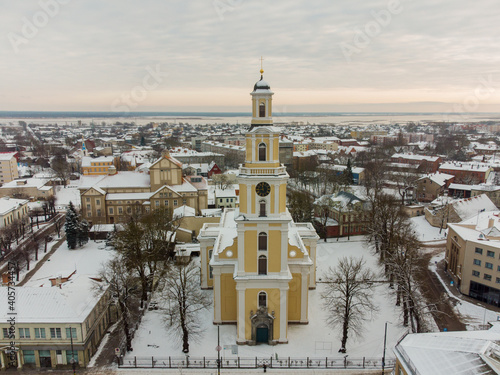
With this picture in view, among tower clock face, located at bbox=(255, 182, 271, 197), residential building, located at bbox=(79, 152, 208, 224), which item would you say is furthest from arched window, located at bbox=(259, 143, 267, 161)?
residential building, located at bbox=(79, 152, 208, 224)

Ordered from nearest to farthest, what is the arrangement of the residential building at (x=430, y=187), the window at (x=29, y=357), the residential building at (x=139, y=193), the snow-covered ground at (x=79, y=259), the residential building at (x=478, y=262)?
1. the window at (x=29, y=357)
2. the residential building at (x=478, y=262)
3. the snow-covered ground at (x=79, y=259)
4. the residential building at (x=139, y=193)
5. the residential building at (x=430, y=187)

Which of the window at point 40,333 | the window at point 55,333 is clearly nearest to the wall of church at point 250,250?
the window at point 55,333

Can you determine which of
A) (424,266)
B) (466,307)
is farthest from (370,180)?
(466,307)

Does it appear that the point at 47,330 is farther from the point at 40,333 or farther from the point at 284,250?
the point at 284,250

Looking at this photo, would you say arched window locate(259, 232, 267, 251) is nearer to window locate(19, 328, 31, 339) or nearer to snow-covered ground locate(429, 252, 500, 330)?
window locate(19, 328, 31, 339)

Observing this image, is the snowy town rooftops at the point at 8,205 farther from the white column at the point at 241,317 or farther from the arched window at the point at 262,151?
the arched window at the point at 262,151

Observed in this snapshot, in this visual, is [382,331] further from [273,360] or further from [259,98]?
[259,98]

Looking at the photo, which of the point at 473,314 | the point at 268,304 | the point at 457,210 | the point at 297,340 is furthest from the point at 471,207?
the point at 268,304

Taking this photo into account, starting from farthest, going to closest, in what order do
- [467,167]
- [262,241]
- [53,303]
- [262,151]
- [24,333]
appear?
[467,167] → [262,241] → [53,303] → [262,151] → [24,333]
